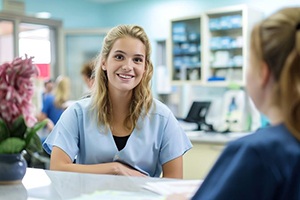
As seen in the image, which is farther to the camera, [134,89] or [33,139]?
[134,89]

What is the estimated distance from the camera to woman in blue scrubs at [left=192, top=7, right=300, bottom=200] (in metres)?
0.68

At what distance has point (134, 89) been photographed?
1.82 metres

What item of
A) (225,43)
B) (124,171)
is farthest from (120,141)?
(225,43)

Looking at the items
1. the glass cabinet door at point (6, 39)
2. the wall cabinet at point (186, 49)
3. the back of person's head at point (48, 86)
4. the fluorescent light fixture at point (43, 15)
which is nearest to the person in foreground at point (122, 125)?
the wall cabinet at point (186, 49)

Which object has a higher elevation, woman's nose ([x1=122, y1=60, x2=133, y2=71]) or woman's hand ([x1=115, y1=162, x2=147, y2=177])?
woman's nose ([x1=122, y1=60, x2=133, y2=71])

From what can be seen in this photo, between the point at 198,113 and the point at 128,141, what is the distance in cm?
236

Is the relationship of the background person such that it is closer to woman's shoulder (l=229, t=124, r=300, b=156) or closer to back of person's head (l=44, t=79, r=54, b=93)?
back of person's head (l=44, t=79, r=54, b=93)

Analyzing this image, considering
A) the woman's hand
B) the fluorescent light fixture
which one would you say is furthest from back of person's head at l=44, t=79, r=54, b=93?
the woman's hand

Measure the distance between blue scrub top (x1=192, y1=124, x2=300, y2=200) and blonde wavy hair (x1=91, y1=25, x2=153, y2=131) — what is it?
1022mm

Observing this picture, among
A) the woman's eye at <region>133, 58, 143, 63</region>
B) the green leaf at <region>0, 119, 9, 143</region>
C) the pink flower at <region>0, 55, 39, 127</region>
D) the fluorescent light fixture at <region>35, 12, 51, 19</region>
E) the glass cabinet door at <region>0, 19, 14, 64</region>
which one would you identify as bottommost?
the green leaf at <region>0, 119, 9, 143</region>

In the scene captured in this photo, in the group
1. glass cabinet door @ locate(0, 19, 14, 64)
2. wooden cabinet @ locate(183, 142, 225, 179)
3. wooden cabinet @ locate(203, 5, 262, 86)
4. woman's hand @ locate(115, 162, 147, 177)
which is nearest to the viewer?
woman's hand @ locate(115, 162, 147, 177)

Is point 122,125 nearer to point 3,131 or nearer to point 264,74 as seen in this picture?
point 3,131

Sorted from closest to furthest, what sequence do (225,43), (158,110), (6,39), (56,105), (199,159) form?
(158,110)
(199,159)
(56,105)
(225,43)
(6,39)

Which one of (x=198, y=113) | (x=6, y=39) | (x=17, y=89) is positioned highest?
(x=6, y=39)
